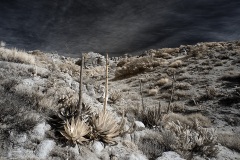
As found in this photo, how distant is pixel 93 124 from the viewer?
624cm

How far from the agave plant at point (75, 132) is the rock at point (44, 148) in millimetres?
350

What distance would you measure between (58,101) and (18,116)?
188 cm

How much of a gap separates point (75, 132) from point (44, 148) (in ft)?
2.48

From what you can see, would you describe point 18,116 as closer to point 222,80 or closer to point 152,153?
point 152,153

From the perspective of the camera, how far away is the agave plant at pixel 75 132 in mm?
5535

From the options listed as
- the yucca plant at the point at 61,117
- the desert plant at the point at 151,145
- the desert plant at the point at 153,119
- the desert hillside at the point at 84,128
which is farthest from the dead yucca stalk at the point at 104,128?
the desert plant at the point at 153,119

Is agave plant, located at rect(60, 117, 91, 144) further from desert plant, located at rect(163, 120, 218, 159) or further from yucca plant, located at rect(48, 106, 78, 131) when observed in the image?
desert plant, located at rect(163, 120, 218, 159)

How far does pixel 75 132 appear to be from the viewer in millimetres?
5562

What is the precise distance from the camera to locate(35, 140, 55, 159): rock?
499 cm

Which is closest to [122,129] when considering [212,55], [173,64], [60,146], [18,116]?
[60,146]

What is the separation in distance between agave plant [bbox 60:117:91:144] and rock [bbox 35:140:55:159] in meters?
0.35

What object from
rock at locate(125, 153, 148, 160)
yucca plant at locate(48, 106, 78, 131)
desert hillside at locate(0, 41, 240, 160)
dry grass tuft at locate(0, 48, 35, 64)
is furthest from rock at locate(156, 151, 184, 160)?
dry grass tuft at locate(0, 48, 35, 64)

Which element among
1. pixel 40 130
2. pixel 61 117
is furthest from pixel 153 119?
pixel 40 130

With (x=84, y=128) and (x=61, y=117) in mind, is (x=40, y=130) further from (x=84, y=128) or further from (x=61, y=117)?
(x=84, y=128)
